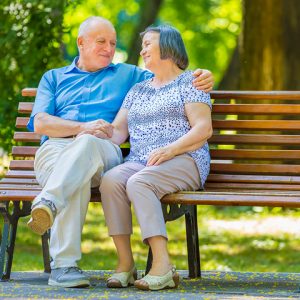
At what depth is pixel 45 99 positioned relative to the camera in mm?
7012

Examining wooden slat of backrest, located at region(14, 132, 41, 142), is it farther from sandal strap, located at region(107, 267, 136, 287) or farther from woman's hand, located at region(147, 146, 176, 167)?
sandal strap, located at region(107, 267, 136, 287)

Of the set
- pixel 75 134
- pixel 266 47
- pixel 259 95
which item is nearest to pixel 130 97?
pixel 75 134

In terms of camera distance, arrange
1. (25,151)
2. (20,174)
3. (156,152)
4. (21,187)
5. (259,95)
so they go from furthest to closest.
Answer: (25,151) < (20,174) < (259,95) < (21,187) < (156,152)

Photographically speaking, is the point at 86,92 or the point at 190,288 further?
the point at 86,92

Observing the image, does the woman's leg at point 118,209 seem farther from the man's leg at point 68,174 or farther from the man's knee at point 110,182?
the man's leg at point 68,174

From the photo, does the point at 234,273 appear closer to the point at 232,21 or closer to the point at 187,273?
the point at 187,273

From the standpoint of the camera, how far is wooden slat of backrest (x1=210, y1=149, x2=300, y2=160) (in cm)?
710

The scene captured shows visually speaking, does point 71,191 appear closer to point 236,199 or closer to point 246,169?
point 236,199

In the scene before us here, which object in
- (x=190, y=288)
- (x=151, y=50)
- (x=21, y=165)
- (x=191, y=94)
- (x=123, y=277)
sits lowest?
(x=190, y=288)

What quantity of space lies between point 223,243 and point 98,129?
16.7ft

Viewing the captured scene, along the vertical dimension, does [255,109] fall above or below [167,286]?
above

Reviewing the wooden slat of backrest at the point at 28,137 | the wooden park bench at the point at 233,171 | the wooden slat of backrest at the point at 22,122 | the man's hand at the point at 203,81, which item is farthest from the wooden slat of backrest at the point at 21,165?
the man's hand at the point at 203,81

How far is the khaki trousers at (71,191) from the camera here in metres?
6.16

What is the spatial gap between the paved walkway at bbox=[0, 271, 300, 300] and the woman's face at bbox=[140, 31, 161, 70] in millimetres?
1332
